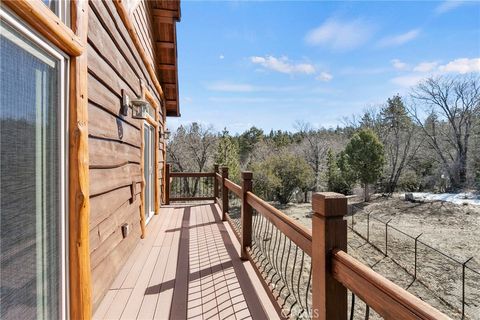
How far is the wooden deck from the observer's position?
2.13 metres

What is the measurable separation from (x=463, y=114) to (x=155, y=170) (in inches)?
711

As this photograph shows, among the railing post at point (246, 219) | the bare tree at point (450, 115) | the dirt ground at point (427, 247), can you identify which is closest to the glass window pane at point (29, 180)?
the railing post at point (246, 219)

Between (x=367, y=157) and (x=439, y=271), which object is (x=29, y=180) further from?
(x=367, y=157)

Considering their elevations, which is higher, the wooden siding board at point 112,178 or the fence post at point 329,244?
the wooden siding board at point 112,178

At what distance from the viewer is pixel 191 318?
2.05 m

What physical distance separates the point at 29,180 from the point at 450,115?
20.1 metres

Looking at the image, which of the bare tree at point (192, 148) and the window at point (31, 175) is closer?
the window at point (31, 175)

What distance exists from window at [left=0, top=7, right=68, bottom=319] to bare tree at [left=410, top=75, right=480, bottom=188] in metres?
19.7

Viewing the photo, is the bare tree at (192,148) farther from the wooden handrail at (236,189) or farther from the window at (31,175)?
the window at (31,175)

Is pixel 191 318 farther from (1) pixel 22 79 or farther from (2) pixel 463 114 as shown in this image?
(2) pixel 463 114

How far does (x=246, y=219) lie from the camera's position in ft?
10.8

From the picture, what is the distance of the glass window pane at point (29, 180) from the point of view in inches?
42.7

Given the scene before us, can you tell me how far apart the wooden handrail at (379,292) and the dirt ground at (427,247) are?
468cm

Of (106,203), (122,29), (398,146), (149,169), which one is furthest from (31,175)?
(398,146)
